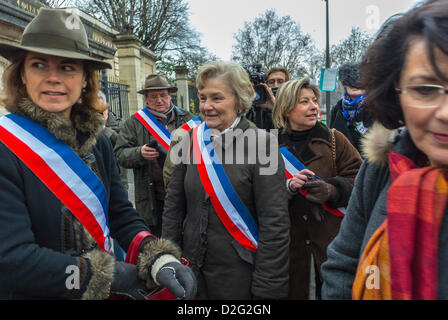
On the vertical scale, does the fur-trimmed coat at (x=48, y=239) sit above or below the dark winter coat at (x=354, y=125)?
below

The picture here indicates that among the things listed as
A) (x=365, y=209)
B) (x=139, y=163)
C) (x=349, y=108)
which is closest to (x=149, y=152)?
(x=139, y=163)

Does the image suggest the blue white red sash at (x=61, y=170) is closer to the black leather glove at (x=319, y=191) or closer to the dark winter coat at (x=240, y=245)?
the dark winter coat at (x=240, y=245)

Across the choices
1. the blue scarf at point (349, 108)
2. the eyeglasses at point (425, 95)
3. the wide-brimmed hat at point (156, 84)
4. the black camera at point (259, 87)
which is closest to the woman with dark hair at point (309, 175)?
the black camera at point (259, 87)

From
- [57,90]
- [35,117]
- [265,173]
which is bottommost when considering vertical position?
[265,173]

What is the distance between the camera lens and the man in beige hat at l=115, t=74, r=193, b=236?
3.32 m

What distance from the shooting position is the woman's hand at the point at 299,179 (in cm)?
226

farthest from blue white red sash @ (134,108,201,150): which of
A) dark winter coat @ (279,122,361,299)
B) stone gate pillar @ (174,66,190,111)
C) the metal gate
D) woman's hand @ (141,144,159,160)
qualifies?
stone gate pillar @ (174,66,190,111)

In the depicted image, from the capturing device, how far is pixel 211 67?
217 cm

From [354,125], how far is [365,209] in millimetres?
2574

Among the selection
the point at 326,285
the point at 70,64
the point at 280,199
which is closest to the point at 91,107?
the point at 70,64

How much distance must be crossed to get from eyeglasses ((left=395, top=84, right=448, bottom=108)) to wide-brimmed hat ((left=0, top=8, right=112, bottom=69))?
1.41 m

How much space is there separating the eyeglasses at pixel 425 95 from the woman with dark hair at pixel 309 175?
1340 millimetres

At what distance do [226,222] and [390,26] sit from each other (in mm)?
1394

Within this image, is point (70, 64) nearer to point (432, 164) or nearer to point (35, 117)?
point (35, 117)
